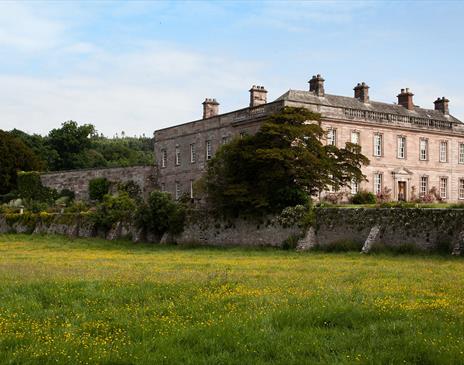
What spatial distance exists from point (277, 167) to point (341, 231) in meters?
5.22

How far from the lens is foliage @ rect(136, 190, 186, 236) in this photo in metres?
39.4

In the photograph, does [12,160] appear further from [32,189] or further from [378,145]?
[378,145]

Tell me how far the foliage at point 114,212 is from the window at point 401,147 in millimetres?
19750

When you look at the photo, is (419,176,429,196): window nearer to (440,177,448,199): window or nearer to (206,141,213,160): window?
(440,177,448,199): window

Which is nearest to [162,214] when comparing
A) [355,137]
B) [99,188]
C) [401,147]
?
[355,137]

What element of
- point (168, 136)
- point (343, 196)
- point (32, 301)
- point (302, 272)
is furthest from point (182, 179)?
point (32, 301)

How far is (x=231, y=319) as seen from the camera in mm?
10812

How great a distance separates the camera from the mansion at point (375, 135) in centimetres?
4497

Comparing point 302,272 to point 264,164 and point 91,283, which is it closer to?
point 91,283

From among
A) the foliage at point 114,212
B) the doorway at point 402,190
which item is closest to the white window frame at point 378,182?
the doorway at point 402,190

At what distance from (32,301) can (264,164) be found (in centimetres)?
2280

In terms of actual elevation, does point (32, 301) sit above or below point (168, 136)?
below

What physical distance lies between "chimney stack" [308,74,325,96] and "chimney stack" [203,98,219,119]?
36.1ft

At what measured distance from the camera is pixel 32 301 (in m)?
12.9
